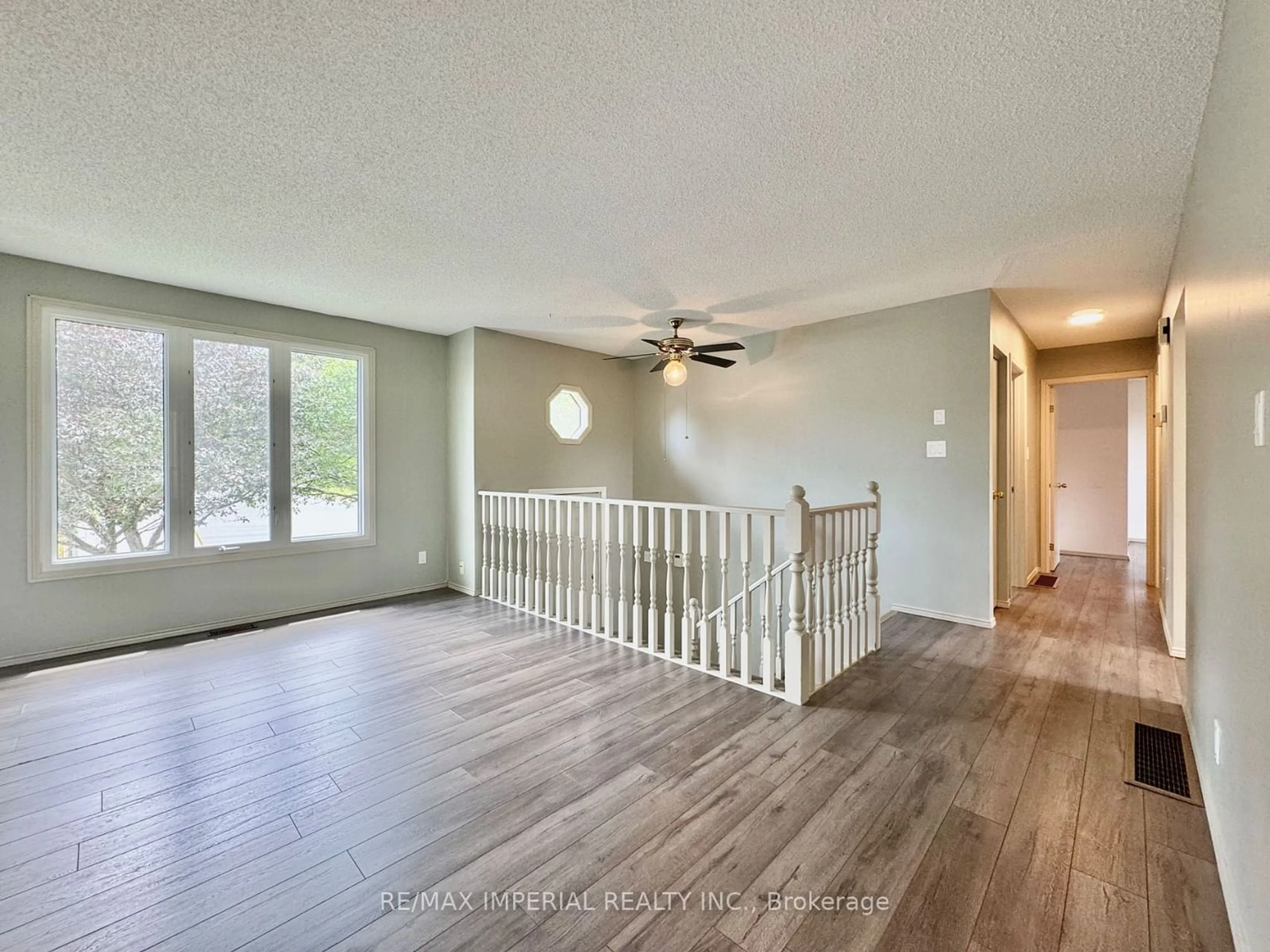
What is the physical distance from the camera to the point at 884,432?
438cm

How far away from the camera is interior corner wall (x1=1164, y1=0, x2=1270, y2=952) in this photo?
112 centimetres

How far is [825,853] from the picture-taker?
5.32 feet

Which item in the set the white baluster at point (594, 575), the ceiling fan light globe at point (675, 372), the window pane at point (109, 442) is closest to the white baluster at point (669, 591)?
the white baluster at point (594, 575)

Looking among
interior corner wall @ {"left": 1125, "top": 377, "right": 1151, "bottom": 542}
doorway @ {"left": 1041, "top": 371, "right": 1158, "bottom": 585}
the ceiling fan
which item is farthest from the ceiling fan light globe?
interior corner wall @ {"left": 1125, "top": 377, "right": 1151, "bottom": 542}

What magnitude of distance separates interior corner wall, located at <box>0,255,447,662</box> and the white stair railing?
0.81m

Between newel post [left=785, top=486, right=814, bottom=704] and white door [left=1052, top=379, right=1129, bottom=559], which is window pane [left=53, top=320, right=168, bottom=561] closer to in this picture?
newel post [left=785, top=486, right=814, bottom=704]

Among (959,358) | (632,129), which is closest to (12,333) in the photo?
(632,129)

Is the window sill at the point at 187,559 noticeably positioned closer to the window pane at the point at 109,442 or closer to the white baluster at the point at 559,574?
the window pane at the point at 109,442

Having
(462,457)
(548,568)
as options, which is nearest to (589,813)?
(548,568)

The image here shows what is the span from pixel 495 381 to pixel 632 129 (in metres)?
3.32

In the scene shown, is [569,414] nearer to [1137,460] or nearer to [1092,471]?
[1092,471]

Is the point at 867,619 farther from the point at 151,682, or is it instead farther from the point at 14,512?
the point at 14,512

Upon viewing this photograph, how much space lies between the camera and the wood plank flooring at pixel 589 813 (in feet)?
4.52

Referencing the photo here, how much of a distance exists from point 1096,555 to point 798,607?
21.9 ft
